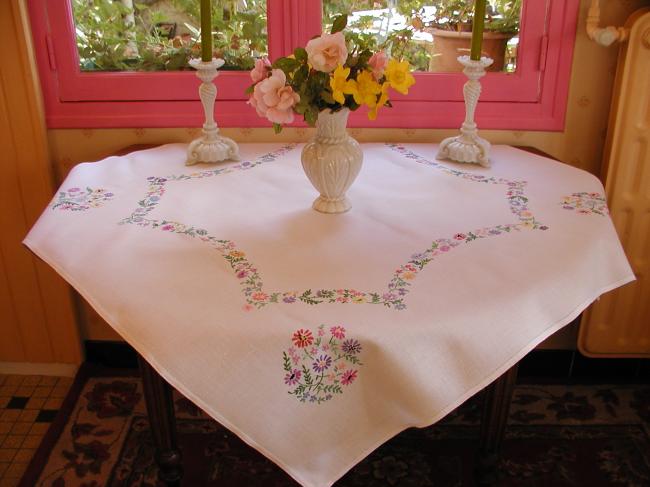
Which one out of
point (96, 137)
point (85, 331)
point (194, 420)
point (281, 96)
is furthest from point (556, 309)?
point (85, 331)

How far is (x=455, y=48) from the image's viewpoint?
182 cm

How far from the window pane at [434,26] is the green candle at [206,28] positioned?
1.31 ft

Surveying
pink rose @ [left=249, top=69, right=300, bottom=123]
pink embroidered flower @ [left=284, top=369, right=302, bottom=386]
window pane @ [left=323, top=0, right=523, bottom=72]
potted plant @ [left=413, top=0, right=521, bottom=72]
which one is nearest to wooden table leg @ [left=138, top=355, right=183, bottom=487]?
pink embroidered flower @ [left=284, top=369, right=302, bottom=386]

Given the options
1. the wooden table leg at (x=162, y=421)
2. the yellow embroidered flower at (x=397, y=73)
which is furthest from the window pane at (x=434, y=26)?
the wooden table leg at (x=162, y=421)

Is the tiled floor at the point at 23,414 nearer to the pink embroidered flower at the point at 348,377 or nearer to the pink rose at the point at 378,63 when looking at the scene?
the pink embroidered flower at the point at 348,377

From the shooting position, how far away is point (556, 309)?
40.5 inches

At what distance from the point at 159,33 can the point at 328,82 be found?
33.9 inches

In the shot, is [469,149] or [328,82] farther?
[469,149]

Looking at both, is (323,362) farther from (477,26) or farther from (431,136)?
(431,136)

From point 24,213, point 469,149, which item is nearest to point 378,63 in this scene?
point 469,149

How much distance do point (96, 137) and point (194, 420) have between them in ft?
2.78

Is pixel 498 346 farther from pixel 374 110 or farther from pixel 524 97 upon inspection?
pixel 524 97

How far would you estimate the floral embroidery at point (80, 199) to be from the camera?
1.30 metres

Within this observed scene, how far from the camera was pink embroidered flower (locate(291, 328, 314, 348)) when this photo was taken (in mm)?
917
